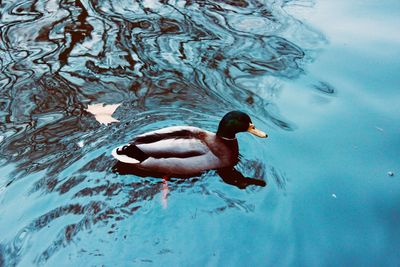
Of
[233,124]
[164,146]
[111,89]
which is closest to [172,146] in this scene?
[164,146]

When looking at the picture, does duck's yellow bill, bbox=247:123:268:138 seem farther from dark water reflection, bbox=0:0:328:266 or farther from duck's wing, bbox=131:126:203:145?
duck's wing, bbox=131:126:203:145

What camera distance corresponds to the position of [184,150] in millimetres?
3988

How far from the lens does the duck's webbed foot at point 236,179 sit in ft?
12.8

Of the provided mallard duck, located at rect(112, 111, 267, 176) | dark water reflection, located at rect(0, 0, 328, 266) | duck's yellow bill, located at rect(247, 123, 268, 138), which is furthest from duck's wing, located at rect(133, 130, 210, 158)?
duck's yellow bill, located at rect(247, 123, 268, 138)

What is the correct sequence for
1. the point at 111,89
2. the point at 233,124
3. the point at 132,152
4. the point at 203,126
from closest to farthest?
1. the point at 132,152
2. the point at 233,124
3. the point at 203,126
4. the point at 111,89

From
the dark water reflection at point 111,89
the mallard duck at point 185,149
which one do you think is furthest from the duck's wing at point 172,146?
the dark water reflection at point 111,89

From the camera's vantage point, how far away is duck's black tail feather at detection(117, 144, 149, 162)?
3908 mm

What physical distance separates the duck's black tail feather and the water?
0.55ft

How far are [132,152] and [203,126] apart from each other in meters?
0.85

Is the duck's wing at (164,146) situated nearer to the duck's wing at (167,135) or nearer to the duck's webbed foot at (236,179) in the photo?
the duck's wing at (167,135)

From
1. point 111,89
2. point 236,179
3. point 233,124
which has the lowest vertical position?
point 111,89

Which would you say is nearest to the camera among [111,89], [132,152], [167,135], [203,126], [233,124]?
[132,152]

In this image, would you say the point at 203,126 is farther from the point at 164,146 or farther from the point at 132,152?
the point at 132,152

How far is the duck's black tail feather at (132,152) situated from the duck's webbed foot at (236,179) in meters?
0.64
